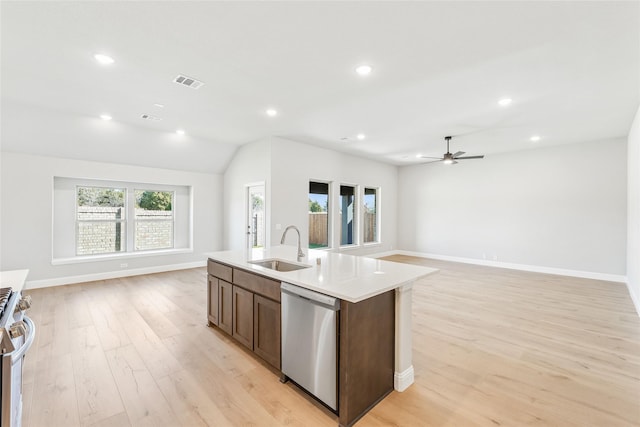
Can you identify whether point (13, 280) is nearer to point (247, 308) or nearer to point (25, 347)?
point (25, 347)

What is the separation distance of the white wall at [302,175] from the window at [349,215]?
32 cm

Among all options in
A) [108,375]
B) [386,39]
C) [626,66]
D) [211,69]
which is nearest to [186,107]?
[211,69]

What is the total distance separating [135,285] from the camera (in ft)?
17.1

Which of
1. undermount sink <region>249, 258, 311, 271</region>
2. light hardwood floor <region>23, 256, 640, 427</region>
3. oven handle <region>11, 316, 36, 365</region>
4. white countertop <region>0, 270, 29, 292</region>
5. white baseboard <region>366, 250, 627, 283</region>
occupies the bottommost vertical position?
light hardwood floor <region>23, 256, 640, 427</region>

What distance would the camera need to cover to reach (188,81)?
3350 millimetres

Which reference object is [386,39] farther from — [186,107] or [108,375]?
[108,375]

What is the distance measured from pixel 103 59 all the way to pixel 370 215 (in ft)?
23.3

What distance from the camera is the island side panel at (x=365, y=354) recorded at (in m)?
1.82

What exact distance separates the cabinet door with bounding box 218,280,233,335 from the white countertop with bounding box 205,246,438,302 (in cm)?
29

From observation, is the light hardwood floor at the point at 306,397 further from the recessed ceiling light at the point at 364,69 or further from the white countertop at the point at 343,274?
the recessed ceiling light at the point at 364,69

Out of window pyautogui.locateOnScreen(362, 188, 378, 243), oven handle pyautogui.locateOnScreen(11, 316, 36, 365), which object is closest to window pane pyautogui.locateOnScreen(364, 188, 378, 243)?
window pyautogui.locateOnScreen(362, 188, 378, 243)

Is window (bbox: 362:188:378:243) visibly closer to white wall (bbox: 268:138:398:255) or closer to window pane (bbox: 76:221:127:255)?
white wall (bbox: 268:138:398:255)

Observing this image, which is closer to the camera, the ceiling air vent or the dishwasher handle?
the dishwasher handle

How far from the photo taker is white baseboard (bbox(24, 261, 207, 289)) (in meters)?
4.99
